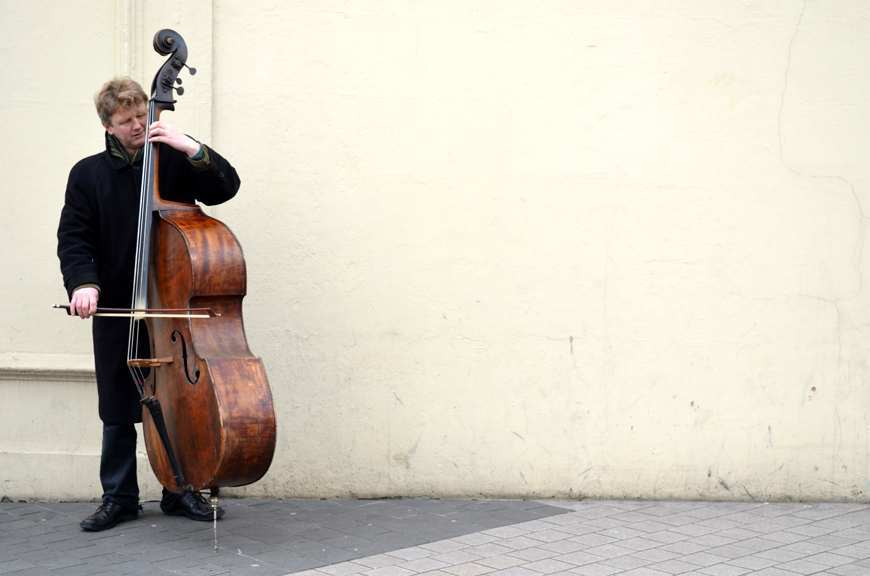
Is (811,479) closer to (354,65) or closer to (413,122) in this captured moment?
(413,122)

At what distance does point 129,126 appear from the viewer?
4.06 metres

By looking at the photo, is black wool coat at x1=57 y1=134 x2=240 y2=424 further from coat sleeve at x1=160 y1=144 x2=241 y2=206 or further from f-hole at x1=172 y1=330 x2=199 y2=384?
f-hole at x1=172 y1=330 x2=199 y2=384

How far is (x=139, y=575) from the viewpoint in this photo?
3463 millimetres

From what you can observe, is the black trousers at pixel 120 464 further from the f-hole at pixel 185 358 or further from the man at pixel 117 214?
the f-hole at pixel 185 358

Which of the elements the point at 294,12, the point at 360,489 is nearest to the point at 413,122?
the point at 294,12

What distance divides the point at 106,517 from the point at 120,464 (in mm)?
263

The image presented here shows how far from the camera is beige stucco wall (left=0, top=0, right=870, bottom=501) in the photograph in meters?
4.61

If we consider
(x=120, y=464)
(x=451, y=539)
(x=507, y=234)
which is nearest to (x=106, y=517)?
(x=120, y=464)

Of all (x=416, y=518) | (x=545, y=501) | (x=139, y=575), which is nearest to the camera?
(x=139, y=575)

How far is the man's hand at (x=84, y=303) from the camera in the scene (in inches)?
149

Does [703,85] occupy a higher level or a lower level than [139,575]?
higher

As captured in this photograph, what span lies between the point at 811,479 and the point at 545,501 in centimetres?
139

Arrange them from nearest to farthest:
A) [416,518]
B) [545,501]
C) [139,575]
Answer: [139,575] < [416,518] < [545,501]

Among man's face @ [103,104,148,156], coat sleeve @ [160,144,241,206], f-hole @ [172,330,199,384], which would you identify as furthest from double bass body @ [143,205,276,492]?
man's face @ [103,104,148,156]
